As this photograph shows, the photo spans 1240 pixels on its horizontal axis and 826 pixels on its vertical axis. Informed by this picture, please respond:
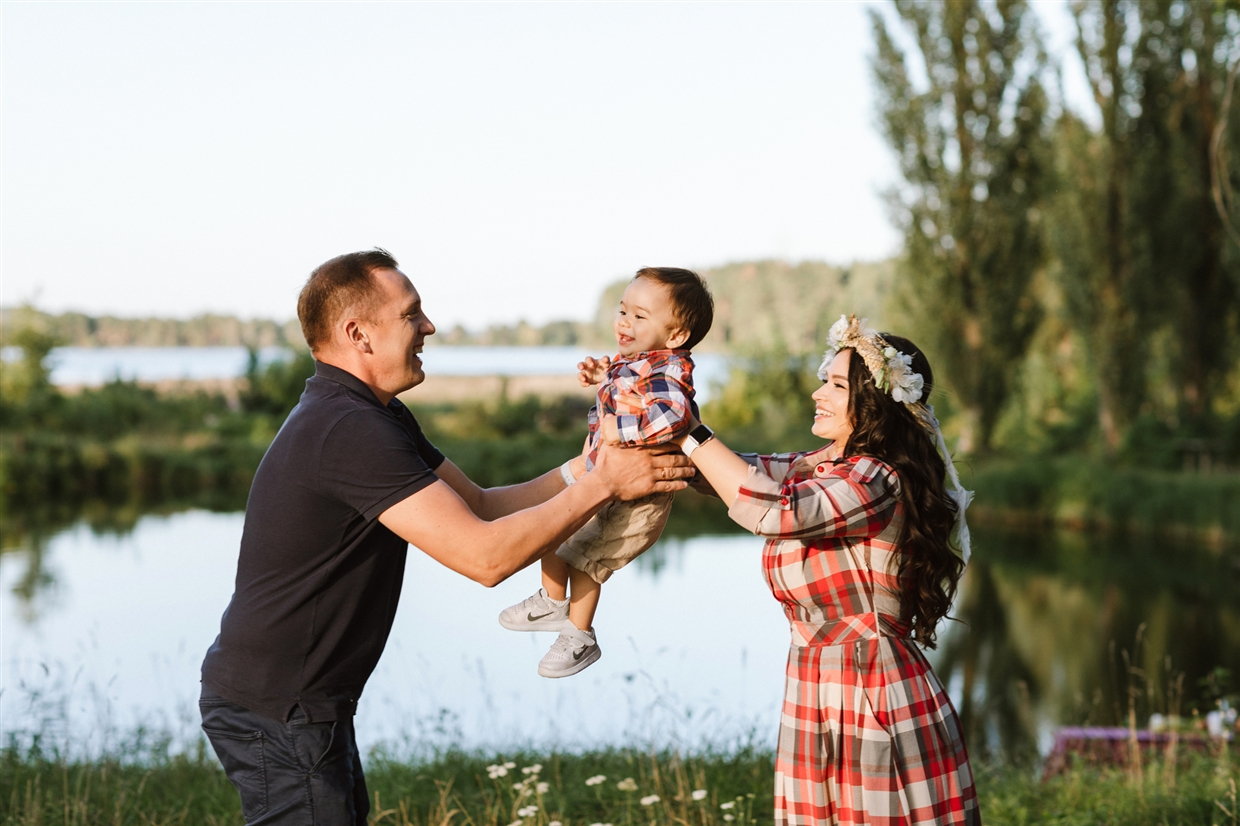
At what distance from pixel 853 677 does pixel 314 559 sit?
1090 millimetres

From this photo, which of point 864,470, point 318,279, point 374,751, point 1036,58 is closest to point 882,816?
point 864,470

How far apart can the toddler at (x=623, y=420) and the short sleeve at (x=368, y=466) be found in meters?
0.46

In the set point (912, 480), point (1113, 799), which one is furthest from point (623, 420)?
point (1113, 799)

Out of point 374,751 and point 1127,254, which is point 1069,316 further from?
point 374,751

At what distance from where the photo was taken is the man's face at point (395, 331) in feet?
7.49

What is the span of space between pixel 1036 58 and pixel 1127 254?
13.6 feet

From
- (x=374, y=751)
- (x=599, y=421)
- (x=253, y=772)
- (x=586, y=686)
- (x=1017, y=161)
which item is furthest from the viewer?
(x=1017, y=161)

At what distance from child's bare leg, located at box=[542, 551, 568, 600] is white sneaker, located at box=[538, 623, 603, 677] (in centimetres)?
8

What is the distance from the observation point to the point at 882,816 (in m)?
2.18

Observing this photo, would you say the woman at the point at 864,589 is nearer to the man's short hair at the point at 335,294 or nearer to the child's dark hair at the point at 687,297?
→ the child's dark hair at the point at 687,297

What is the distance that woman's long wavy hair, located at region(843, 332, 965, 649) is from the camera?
90.0 inches

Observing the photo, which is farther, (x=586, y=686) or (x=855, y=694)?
(x=586, y=686)

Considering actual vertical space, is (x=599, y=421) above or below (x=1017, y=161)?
below

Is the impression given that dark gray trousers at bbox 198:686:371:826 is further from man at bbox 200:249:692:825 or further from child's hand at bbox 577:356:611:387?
child's hand at bbox 577:356:611:387
